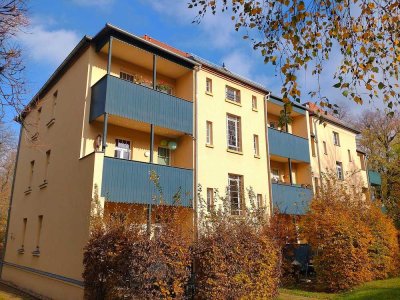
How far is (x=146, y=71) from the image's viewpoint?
17.8 m

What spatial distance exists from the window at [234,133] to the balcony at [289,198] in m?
3.26

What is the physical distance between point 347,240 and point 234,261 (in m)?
6.38

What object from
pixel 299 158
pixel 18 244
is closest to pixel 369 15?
pixel 299 158

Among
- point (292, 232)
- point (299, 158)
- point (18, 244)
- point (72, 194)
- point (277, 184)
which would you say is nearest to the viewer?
point (72, 194)

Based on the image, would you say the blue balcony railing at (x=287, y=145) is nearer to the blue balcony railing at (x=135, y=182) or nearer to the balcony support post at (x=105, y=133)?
the blue balcony railing at (x=135, y=182)

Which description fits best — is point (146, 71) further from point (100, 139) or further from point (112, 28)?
point (100, 139)

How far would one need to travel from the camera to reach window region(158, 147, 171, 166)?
17375mm

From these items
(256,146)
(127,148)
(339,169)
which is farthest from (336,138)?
(127,148)

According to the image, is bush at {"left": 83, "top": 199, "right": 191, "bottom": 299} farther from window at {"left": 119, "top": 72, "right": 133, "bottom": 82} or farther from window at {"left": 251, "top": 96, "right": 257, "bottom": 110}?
window at {"left": 251, "top": 96, "right": 257, "bottom": 110}

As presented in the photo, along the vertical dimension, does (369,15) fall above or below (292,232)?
above

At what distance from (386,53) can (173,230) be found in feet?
20.8

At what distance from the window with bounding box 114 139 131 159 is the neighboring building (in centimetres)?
5

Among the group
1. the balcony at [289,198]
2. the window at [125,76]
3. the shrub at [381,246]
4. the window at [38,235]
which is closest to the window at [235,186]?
the balcony at [289,198]

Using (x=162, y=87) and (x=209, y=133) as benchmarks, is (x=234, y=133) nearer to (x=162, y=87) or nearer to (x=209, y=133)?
(x=209, y=133)
